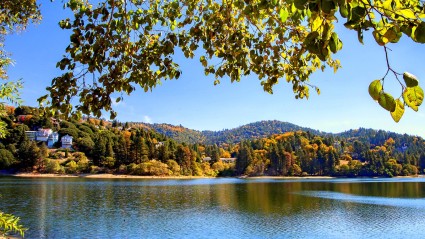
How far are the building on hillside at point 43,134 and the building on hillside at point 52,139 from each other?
0.96 m

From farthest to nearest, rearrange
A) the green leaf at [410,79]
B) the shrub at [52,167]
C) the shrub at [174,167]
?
1. the shrub at [174,167]
2. the shrub at [52,167]
3. the green leaf at [410,79]

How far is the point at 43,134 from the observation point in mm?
125625

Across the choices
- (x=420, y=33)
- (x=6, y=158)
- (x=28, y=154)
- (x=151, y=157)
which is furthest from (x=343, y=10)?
(x=151, y=157)

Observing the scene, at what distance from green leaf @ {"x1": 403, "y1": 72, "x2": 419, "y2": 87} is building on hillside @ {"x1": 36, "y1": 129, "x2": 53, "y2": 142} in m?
137

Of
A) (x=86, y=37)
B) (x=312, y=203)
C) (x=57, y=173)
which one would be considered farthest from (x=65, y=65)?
(x=57, y=173)

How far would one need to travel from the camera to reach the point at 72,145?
124 m

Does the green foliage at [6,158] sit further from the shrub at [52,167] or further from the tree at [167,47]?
the tree at [167,47]

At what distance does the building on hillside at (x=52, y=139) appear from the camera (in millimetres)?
125125

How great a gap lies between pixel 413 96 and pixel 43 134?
138m

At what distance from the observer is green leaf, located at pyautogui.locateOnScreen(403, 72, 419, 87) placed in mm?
1383

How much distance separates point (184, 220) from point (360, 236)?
44.7 ft

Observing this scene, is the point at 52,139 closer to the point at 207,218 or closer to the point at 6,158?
the point at 6,158

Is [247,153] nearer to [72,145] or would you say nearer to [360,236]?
[72,145]

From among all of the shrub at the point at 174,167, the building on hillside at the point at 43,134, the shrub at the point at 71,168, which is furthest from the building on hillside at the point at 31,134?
the shrub at the point at 174,167
